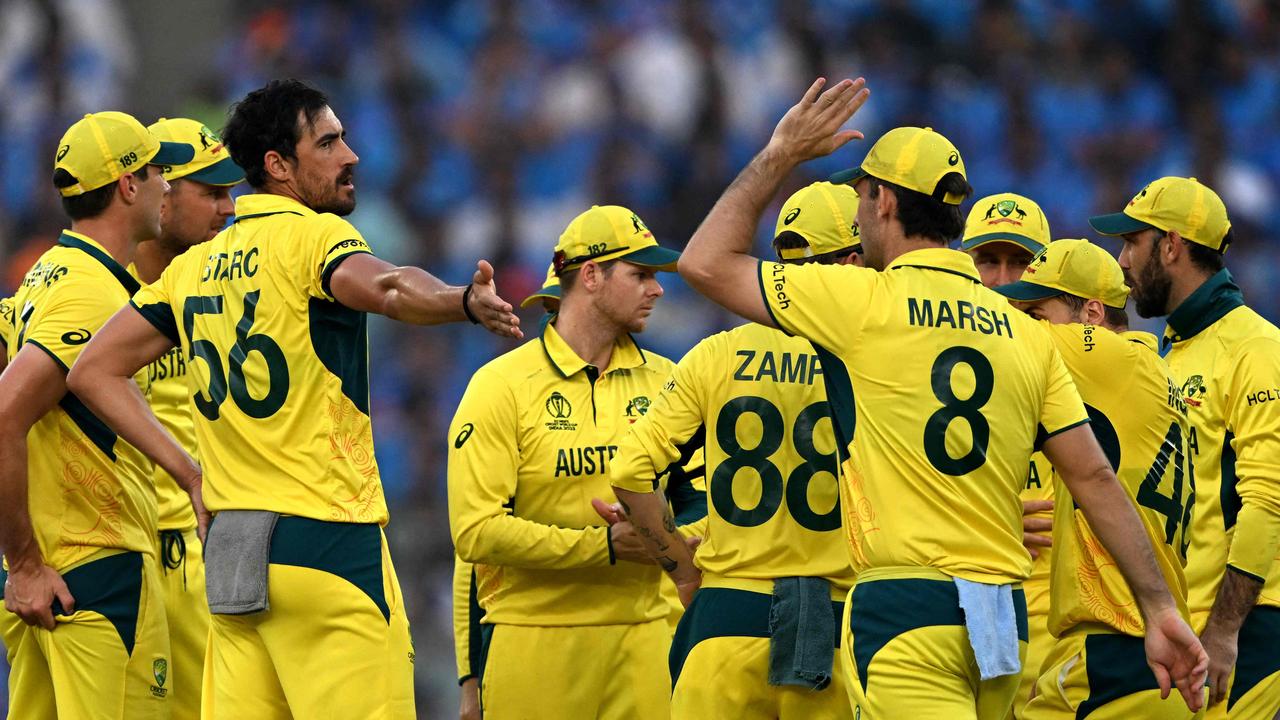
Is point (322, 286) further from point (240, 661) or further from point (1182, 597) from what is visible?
point (1182, 597)

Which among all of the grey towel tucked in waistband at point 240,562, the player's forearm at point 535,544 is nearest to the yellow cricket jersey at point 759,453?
the player's forearm at point 535,544

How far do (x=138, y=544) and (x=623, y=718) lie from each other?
2.20 meters

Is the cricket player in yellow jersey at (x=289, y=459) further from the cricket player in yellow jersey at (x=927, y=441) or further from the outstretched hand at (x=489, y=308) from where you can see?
the cricket player in yellow jersey at (x=927, y=441)

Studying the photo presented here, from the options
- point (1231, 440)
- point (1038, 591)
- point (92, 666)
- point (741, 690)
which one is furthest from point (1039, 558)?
point (92, 666)

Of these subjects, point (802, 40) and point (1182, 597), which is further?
point (802, 40)

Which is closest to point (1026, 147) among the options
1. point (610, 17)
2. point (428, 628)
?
point (610, 17)

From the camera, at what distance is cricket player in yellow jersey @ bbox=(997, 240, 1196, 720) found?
662 cm

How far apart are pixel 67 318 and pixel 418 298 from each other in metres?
2.07

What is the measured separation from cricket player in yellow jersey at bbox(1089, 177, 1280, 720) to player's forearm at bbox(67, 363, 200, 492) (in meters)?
4.31

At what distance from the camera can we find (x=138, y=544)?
23.6 ft

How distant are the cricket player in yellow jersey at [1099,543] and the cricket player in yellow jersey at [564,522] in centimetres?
173

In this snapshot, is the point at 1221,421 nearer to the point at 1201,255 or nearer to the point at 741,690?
the point at 1201,255

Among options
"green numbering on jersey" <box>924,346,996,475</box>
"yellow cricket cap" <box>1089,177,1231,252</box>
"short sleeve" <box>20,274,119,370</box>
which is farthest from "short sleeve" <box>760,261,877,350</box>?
"short sleeve" <box>20,274,119,370</box>

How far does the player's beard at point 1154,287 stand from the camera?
7.93 m
